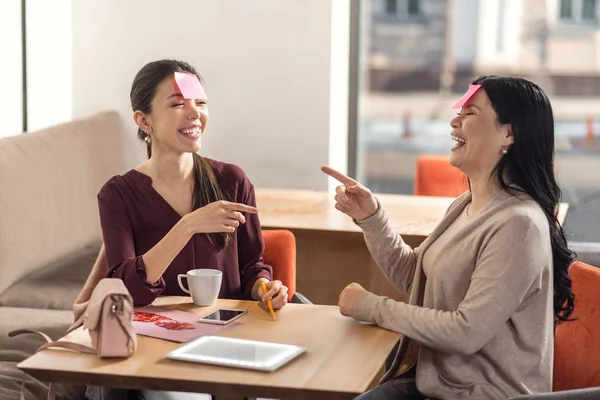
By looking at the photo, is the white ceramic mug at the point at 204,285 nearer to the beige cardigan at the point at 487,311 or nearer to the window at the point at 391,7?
the beige cardigan at the point at 487,311

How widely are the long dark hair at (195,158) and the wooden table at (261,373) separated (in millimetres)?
450

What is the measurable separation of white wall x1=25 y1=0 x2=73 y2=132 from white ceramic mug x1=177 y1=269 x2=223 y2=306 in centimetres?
191

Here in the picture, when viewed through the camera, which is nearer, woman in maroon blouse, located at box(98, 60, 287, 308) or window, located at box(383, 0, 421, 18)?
woman in maroon blouse, located at box(98, 60, 287, 308)

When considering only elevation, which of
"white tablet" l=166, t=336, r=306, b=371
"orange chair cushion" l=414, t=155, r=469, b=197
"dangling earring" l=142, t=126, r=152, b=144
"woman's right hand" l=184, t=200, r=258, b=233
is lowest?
"white tablet" l=166, t=336, r=306, b=371

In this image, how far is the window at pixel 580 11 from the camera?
4496mm

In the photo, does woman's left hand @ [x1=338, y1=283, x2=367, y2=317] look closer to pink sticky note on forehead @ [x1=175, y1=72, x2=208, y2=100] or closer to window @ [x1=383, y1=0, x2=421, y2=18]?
pink sticky note on forehead @ [x1=175, y1=72, x2=208, y2=100]

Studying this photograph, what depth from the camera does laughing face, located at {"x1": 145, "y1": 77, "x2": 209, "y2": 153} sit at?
2480 millimetres

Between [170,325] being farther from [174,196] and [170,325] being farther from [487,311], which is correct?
[487,311]

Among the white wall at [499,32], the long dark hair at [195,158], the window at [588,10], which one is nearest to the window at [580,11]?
the window at [588,10]

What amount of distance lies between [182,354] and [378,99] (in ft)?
9.75

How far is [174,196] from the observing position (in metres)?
2.52

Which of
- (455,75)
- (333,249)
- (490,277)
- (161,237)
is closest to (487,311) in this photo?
(490,277)

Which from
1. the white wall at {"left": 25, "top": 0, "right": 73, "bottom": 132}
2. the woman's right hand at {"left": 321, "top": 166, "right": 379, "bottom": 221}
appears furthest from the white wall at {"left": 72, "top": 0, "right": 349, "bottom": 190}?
the woman's right hand at {"left": 321, "top": 166, "right": 379, "bottom": 221}

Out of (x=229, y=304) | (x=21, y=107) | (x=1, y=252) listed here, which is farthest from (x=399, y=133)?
(x=229, y=304)
